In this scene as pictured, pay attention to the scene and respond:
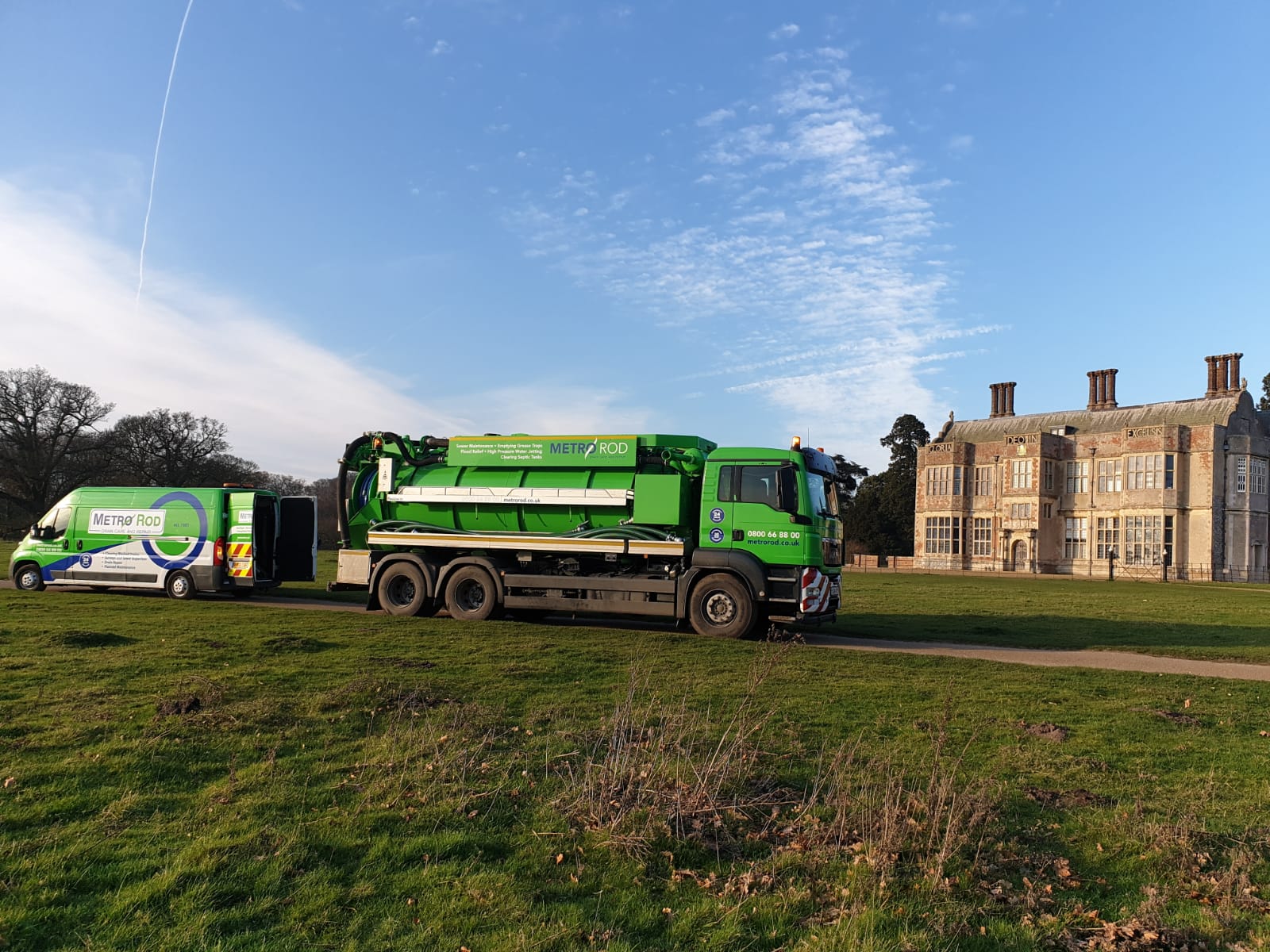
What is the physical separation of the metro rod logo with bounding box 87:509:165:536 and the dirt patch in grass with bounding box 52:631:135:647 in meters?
9.13

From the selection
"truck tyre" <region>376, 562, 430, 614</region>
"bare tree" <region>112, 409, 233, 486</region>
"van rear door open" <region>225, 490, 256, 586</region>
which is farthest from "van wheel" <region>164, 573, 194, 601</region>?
"bare tree" <region>112, 409, 233, 486</region>

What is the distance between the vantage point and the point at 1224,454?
49219 mm

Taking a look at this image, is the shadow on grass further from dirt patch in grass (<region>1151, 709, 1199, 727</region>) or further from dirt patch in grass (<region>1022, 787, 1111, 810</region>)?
dirt patch in grass (<region>1022, 787, 1111, 810</region>)

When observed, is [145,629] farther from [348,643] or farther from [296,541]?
[296,541]

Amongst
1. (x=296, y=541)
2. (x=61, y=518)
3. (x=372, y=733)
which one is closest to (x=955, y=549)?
(x=296, y=541)

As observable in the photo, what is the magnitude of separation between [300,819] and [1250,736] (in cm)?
861

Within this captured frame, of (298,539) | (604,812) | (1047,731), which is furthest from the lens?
(298,539)

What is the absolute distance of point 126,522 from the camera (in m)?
20.7

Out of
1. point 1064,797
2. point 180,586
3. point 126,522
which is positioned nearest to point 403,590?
point 180,586

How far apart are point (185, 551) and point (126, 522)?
1884mm

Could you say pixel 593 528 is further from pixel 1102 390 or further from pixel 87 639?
pixel 1102 390

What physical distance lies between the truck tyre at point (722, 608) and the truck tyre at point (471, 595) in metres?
4.10

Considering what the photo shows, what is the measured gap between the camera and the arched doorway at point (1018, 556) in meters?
55.5

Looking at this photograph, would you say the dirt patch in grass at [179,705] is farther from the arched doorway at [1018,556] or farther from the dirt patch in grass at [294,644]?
the arched doorway at [1018,556]
